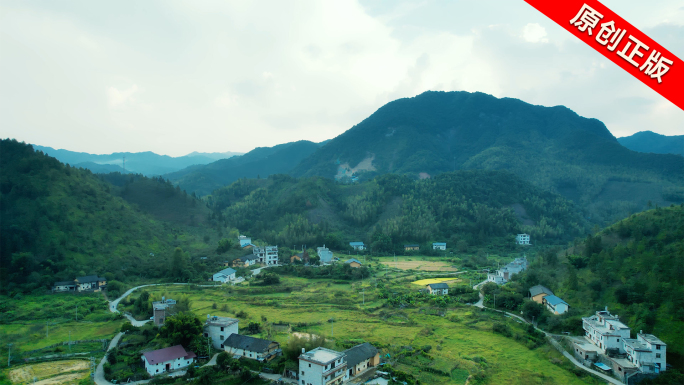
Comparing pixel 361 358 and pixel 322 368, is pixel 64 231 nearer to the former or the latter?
pixel 322 368

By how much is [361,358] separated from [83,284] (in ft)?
101

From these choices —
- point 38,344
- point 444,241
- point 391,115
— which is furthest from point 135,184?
point 391,115

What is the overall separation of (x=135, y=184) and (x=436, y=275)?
177 ft

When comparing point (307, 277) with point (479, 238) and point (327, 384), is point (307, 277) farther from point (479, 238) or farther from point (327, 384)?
point (479, 238)

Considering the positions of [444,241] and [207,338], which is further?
[444,241]

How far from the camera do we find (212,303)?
34875mm

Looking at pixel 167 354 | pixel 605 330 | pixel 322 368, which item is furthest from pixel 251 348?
pixel 605 330

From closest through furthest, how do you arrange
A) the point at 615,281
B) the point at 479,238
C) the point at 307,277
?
the point at 615,281
the point at 307,277
the point at 479,238

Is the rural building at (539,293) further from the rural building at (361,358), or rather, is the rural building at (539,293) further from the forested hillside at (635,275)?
the rural building at (361,358)

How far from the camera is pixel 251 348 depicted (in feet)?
76.4

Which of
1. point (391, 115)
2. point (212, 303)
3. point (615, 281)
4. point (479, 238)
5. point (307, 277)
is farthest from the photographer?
point (391, 115)

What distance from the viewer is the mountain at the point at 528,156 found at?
4166 inches

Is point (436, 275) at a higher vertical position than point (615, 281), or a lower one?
lower

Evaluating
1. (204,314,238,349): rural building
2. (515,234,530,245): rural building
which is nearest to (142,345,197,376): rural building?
(204,314,238,349): rural building
